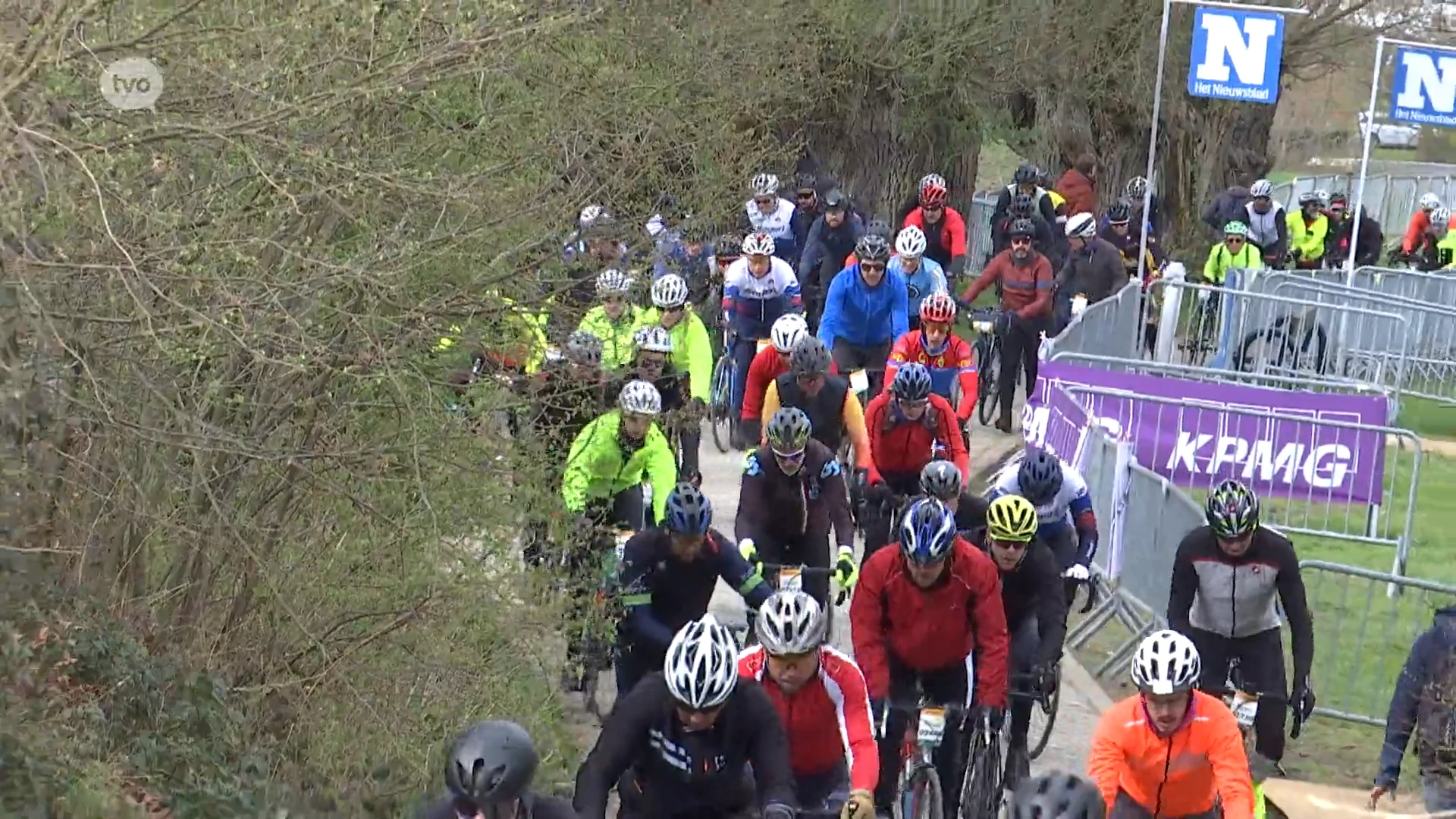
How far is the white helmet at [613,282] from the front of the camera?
977cm

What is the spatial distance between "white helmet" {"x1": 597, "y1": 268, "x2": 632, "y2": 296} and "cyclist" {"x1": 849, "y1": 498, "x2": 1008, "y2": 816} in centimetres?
207

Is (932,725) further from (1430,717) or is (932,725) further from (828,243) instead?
(828,243)

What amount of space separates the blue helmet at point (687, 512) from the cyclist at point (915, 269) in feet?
25.5

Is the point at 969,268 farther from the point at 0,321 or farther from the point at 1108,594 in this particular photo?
the point at 0,321

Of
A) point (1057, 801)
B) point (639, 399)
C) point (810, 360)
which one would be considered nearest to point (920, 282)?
point (810, 360)

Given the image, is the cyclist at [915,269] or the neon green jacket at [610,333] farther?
the cyclist at [915,269]

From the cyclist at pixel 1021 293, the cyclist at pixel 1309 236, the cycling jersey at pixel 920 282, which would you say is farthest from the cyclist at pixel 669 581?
the cyclist at pixel 1309 236

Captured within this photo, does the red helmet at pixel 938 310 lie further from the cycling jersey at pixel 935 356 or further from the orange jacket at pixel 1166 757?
the orange jacket at pixel 1166 757

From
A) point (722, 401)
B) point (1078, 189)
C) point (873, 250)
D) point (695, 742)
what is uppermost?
point (1078, 189)

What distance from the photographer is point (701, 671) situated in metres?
6.34

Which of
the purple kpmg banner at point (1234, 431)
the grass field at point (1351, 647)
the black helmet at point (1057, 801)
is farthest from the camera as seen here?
the purple kpmg banner at point (1234, 431)

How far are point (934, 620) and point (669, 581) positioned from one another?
129 cm

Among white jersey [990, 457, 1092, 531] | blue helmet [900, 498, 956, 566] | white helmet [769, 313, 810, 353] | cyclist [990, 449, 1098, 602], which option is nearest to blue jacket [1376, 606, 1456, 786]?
blue helmet [900, 498, 956, 566]

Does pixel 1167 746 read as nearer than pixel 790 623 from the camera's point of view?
Yes
